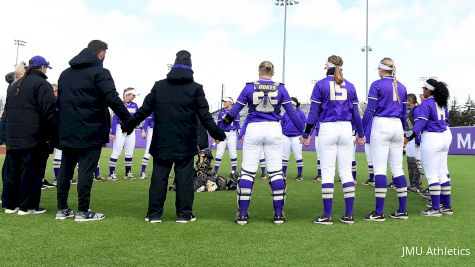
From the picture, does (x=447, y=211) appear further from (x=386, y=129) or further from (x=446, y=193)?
(x=386, y=129)

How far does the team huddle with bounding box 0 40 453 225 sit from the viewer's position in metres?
5.55

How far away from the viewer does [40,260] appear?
366cm

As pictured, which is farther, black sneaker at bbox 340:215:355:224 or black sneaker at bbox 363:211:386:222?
black sneaker at bbox 363:211:386:222

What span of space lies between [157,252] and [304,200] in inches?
170

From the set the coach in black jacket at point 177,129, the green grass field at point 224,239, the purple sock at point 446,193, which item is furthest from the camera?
the purple sock at point 446,193

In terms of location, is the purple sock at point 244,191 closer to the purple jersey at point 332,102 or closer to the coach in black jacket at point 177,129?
the coach in black jacket at point 177,129

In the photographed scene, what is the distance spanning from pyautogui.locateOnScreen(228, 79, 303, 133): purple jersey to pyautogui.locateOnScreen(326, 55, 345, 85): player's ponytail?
763 mm

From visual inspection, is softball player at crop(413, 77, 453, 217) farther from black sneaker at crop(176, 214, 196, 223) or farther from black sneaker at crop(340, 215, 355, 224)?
black sneaker at crop(176, 214, 196, 223)

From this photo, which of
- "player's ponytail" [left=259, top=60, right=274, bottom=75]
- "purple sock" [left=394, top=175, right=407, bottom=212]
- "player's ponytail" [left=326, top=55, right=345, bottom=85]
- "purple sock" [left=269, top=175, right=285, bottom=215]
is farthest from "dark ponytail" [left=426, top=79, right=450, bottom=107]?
"purple sock" [left=269, top=175, right=285, bottom=215]

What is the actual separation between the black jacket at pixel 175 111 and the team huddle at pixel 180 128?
0.05 feet

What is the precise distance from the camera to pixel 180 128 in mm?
5598

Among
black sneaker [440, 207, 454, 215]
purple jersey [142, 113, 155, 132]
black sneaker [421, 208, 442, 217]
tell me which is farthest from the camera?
purple jersey [142, 113, 155, 132]

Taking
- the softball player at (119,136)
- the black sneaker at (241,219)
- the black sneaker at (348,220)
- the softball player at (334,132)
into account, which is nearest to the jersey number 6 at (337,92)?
the softball player at (334,132)

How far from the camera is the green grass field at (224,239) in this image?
12.4 ft
